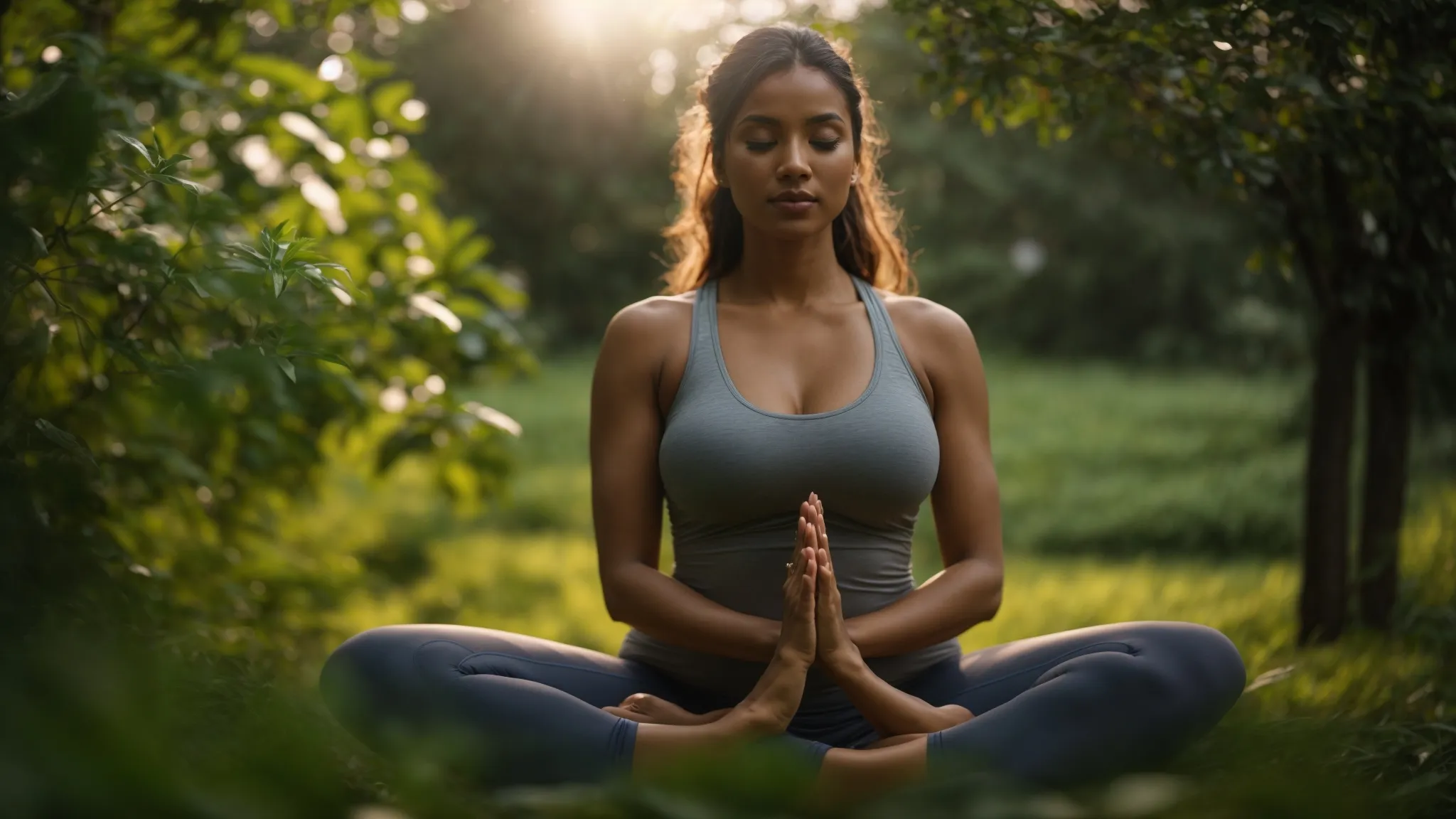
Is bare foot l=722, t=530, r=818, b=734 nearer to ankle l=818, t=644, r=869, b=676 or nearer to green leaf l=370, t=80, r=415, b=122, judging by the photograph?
ankle l=818, t=644, r=869, b=676

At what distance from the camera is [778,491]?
2.05 m

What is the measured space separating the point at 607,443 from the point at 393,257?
114cm

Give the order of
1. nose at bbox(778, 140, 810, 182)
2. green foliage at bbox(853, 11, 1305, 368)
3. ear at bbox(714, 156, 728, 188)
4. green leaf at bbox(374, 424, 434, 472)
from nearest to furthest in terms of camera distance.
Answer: nose at bbox(778, 140, 810, 182) < ear at bbox(714, 156, 728, 188) < green leaf at bbox(374, 424, 434, 472) < green foliage at bbox(853, 11, 1305, 368)

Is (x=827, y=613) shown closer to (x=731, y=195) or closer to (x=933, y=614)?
(x=933, y=614)

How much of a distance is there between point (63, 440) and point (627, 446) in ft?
3.01

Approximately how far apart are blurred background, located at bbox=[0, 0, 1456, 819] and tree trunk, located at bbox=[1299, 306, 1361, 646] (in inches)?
0.4

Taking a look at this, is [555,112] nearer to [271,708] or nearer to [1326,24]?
[1326,24]

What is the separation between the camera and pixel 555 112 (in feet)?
43.5

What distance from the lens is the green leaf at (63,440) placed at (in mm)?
1572

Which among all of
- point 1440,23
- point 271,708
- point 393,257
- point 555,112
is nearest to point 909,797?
point 271,708

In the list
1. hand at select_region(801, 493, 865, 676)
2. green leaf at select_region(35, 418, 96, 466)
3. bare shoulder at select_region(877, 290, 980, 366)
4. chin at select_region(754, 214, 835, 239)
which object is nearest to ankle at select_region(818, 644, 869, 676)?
hand at select_region(801, 493, 865, 676)

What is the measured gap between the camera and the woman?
182cm

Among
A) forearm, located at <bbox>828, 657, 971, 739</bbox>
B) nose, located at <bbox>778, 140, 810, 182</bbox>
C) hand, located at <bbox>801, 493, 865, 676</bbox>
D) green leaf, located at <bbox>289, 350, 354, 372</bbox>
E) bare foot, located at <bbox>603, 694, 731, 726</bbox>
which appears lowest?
bare foot, located at <bbox>603, 694, 731, 726</bbox>

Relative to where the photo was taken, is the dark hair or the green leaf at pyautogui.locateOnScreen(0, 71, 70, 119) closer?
the green leaf at pyautogui.locateOnScreen(0, 71, 70, 119)
